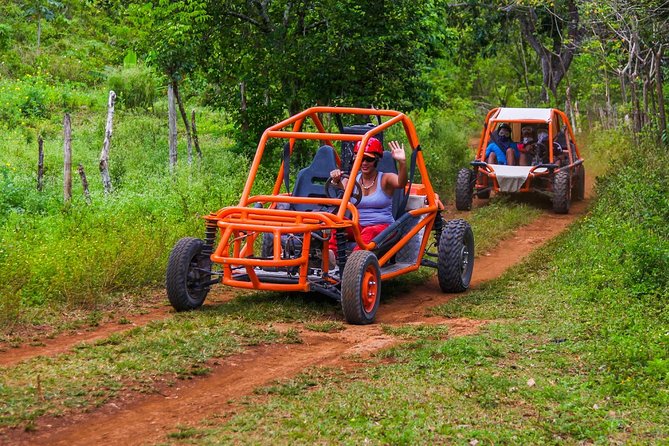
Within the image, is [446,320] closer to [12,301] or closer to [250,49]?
[12,301]

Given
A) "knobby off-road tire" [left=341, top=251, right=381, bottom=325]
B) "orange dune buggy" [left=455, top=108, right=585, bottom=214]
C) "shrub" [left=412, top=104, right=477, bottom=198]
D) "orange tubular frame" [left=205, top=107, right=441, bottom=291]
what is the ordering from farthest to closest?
"shrub" [left=412, top=104, right=477, bottom=198], "orange dune buggy" [left=455, top=108, right=585, bottom=214], "orange tubular frame" [left=205, top=107, right=441, bottom=291], "knobby off-road tire" [left=341, top=251, right=381, bottom=325]

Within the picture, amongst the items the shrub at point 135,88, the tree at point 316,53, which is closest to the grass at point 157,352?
the tree at point 316,53

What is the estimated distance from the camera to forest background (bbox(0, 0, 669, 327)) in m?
10.1

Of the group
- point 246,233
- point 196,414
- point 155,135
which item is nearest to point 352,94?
point 155,135

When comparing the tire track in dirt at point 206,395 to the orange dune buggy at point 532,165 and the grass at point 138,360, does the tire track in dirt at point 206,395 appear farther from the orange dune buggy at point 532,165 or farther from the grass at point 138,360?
the orange dune buggy at point 532,165

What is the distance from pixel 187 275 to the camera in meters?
8.91

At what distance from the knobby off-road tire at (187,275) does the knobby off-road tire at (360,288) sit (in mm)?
1365

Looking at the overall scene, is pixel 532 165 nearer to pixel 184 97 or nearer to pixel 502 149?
pixel 502 149

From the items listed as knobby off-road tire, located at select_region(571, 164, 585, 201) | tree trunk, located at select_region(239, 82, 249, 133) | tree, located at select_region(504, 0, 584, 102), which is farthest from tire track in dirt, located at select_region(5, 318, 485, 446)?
tree, located at select_region(504, 0, 584, 102)

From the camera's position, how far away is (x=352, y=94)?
15.0m

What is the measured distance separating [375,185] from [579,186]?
28.7 ft

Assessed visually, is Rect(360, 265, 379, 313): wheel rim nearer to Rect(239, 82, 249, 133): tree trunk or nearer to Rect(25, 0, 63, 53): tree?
Rect(239, 82, 249, 133): tree trunk

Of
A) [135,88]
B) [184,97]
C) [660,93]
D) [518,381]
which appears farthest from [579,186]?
[518,381]

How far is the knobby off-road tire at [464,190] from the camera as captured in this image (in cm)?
1648
